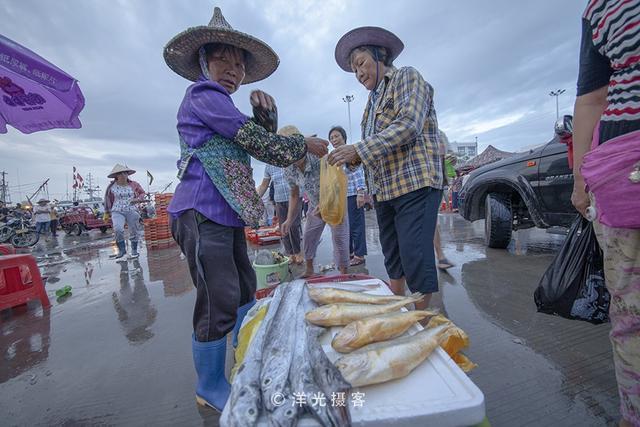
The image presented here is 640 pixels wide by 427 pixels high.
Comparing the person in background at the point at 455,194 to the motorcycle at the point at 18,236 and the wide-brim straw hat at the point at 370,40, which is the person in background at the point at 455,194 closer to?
the wide-brim straw hat at the point at 370,40

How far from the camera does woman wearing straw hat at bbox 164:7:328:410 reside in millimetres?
1539

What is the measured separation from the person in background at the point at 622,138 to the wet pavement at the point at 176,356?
1.85 feet

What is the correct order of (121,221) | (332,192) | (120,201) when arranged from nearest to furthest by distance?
(332,192), (120,201), (121,221)

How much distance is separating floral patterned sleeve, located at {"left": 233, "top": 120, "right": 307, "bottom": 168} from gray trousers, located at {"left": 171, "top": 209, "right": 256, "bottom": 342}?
475 mm

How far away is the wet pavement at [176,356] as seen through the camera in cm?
159

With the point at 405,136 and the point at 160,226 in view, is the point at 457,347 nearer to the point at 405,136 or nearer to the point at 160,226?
the point at 405,136

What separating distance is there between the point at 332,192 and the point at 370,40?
1.21 meters

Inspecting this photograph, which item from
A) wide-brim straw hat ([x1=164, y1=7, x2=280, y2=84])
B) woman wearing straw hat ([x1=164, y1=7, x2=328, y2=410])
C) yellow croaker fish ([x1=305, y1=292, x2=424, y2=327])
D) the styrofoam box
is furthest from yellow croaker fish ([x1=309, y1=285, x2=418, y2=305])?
wide-brim straw hat ([x1=164, y1=7, x2=280, y2=84])

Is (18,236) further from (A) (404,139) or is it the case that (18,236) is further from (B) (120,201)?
(A) (404,139)

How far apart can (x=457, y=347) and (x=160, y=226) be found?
30.9 feet

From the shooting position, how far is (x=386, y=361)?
0.88m

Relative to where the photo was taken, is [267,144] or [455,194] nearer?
[267,144]

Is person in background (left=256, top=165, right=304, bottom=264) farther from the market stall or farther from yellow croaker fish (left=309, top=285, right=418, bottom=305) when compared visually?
the market stall

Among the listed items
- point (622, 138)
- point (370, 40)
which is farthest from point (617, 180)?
point (370, 40)
